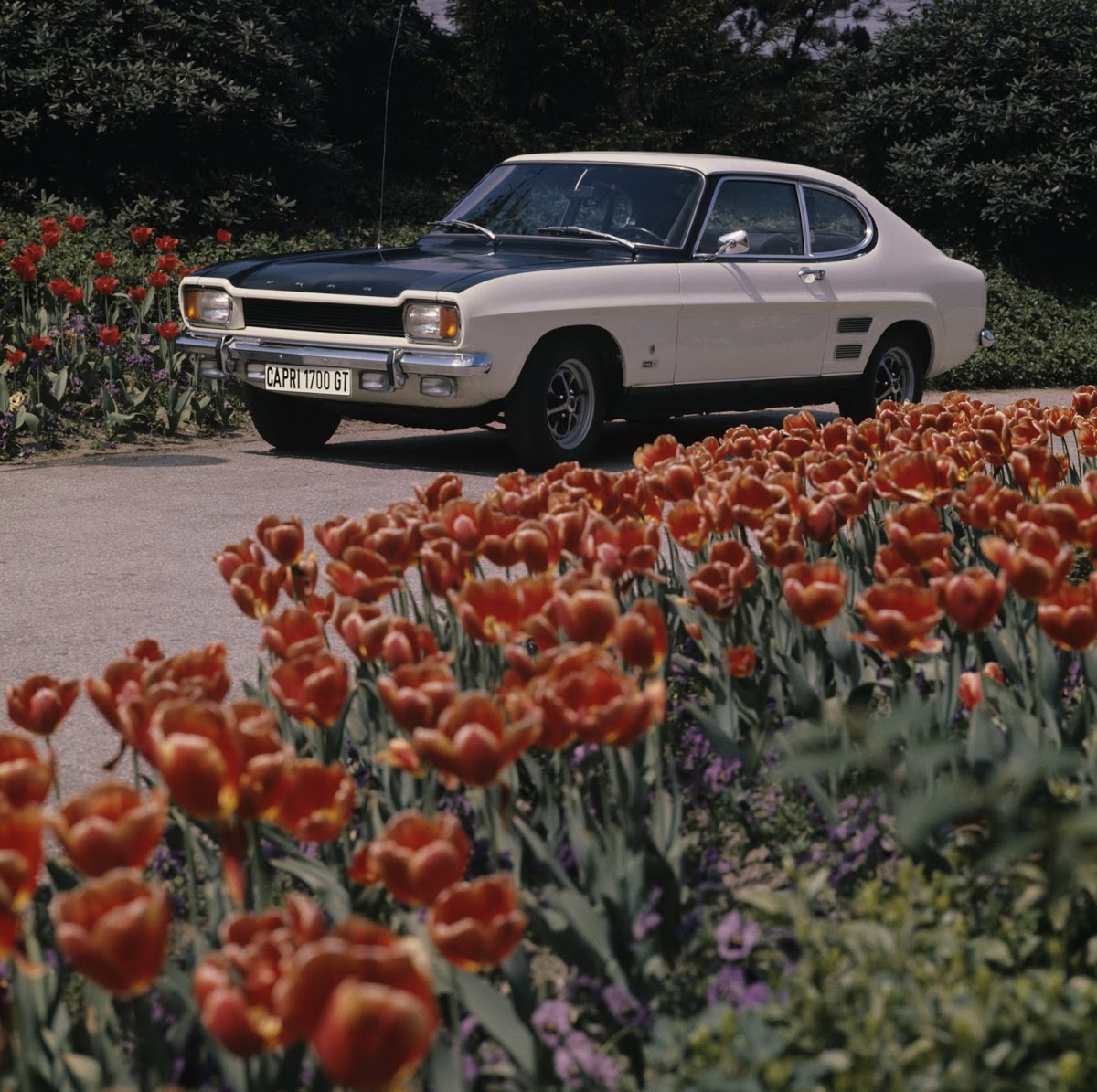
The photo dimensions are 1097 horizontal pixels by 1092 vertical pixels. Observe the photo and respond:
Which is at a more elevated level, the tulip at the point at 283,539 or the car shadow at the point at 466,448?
the tulip at the point at 283,539

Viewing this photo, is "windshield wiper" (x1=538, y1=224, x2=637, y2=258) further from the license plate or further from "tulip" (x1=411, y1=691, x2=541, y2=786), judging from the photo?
"tulip" (x1=411, y1=691, x2=541, y2=786)

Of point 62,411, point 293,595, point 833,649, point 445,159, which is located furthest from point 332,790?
point 445,159

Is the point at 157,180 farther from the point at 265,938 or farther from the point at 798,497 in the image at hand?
the point at 265,938

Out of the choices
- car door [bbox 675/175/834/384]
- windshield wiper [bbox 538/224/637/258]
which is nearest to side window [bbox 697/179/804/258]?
car door [bbox 675/175/834/384]

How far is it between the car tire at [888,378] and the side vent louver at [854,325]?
9.4 inches

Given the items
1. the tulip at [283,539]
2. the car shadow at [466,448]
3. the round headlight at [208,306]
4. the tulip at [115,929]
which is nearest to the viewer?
the tulip at [115,929]

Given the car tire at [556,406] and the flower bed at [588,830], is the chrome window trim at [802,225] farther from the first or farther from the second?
the flower bed at [588,830]

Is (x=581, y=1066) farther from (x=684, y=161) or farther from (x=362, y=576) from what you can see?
(x=684, y=161)

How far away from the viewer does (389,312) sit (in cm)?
822

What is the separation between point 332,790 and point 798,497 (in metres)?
1.73

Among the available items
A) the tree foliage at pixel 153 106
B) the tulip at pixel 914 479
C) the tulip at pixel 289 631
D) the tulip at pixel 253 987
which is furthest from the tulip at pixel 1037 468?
the tree foliage at pixel 153 106

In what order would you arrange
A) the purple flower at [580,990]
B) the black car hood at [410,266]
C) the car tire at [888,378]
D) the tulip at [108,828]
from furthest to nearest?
the car tire at [888,378], the black car hood at [410,266], the purple flower at [580,990], the tulip at [108,828]

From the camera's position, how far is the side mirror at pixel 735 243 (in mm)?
8953

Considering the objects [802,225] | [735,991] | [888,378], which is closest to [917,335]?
[888,378]
